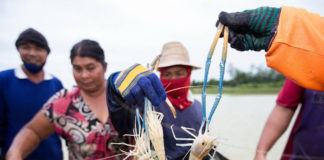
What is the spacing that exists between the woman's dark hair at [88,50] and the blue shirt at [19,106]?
1.02 m

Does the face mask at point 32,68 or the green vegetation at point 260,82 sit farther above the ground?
the face mask at point 32,68

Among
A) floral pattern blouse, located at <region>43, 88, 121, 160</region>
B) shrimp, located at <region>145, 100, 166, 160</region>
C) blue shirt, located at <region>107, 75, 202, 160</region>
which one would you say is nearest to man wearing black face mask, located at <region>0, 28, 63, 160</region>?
floral pattern blouse, located at <region>43, 88, 121, 160</region>

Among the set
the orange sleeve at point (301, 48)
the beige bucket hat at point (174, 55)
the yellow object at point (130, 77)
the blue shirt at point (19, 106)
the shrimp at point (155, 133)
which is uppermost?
the orange sleeve at point (301, 48)

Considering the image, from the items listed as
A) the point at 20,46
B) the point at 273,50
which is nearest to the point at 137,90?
the point at 273,50

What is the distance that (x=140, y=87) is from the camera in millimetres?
990

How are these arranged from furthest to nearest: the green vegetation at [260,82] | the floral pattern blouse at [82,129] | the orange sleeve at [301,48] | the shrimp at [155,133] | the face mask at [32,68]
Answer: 1. the green vegetation at [260,82]
2. the face mask at [32,68]
3. the floral pattern blouse at [82,129]
4. the shrimp at [155,133]
5. the orange sleeve at [301,48]

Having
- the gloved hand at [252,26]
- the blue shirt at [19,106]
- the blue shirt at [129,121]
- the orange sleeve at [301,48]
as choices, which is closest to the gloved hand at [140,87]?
the blue shirt at [129,121]

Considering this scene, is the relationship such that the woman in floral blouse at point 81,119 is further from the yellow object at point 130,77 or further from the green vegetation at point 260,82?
the green vegetation at point 260,82

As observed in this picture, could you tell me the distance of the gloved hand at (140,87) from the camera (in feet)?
3.21

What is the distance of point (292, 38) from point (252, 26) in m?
0.17

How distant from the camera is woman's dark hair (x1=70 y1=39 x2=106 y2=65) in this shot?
1.63 m

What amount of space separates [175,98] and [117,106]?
633 mm

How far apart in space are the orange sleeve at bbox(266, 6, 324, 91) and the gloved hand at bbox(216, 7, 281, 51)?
0.05 meters

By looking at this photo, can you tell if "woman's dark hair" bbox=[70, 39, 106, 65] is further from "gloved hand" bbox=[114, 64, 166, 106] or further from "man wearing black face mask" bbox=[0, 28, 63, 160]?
"man wearing black face mask" bbox=[0, 28, 63, 160]
